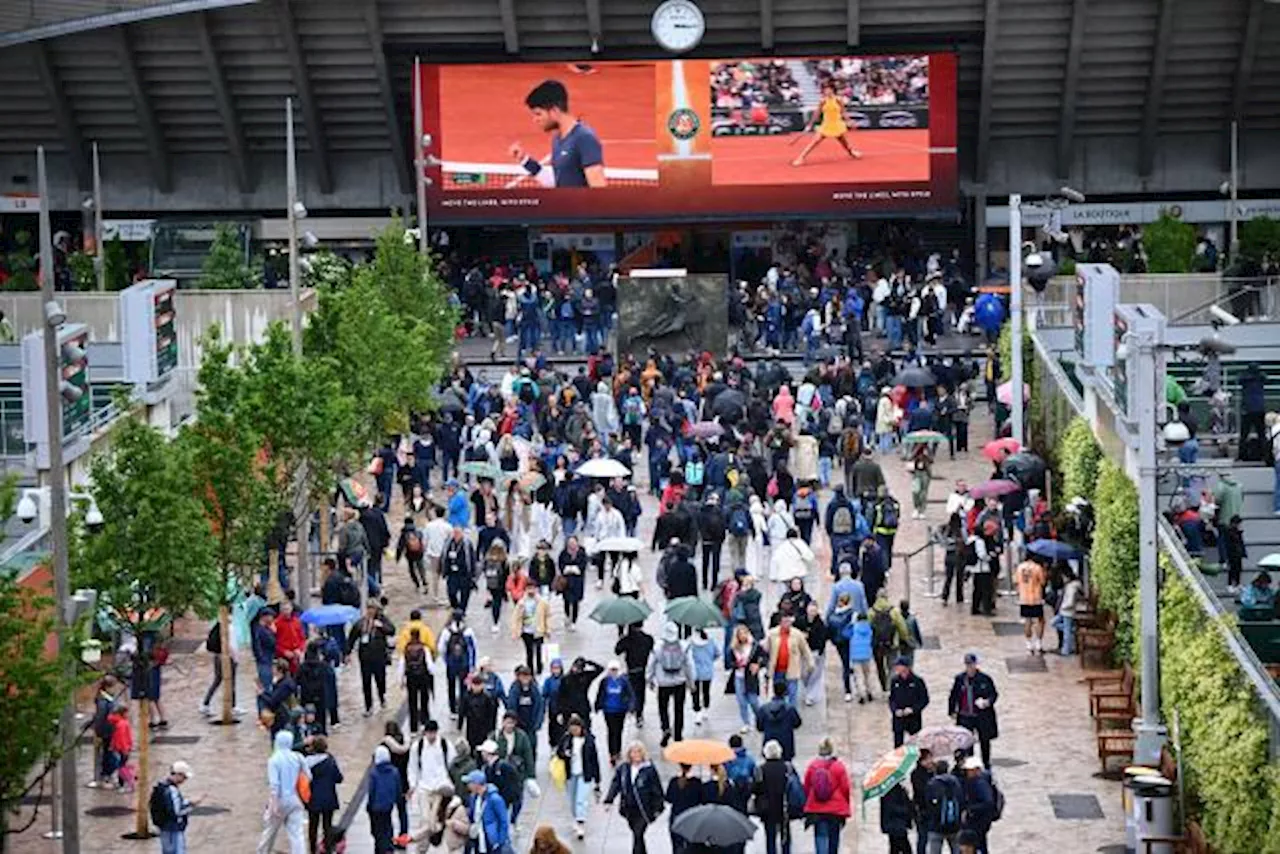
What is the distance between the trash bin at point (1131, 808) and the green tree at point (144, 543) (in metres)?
10.1

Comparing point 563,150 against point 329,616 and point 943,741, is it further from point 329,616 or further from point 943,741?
point 943,741

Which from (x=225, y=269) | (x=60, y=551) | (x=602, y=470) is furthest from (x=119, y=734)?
(x=225, y=269)

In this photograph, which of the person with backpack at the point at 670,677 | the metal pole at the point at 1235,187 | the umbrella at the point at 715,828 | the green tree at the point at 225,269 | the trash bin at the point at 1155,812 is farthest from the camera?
the metal pole at the point at 1235,187

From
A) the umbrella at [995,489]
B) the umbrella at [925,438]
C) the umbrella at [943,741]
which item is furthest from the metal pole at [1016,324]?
the umbrella at [943,741]

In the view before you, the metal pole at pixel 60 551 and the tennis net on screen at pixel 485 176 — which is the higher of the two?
the tennis net on screen at pixel 485 176

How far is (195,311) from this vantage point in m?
61.6

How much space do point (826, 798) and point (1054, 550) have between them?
10522mm

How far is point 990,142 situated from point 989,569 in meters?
34.3

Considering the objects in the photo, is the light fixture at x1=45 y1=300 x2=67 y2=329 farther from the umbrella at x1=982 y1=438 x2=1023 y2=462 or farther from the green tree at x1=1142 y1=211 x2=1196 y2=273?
the green tree at x1=1142 y1=211 x2=1196 y2=273

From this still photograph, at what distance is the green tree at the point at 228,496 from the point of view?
4059cm

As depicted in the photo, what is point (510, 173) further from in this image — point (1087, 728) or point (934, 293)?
point (1087, 728)

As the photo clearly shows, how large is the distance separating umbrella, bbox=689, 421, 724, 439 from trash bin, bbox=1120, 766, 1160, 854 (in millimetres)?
17252

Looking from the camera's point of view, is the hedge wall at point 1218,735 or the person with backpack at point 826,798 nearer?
the hedge wall at point 1218,735

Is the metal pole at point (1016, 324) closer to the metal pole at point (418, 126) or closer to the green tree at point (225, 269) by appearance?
the metal pole at point (418, 126)
